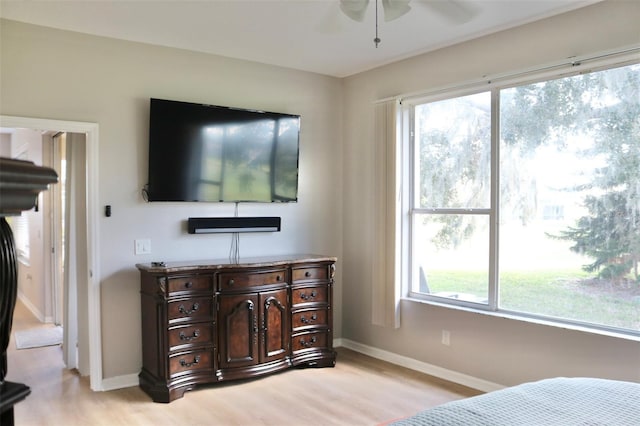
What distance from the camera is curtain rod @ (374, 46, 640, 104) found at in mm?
3205

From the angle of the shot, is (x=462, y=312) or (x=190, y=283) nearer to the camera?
(x=190, y=283)

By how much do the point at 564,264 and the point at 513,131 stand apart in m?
1.05

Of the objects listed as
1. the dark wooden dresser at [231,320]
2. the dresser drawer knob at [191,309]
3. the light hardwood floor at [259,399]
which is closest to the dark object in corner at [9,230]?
the light hardwood floor at [259,399]

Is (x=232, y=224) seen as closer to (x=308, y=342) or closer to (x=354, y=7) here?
(x=308, y=342)

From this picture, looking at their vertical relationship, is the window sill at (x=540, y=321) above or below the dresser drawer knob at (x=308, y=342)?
above

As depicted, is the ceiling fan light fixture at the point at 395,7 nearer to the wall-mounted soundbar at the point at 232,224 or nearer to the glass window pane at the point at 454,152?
the glass window pane at the point at 454,152

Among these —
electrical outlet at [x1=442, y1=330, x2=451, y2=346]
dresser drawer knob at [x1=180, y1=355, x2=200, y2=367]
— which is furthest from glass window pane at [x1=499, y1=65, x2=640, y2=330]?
dresser drawer knob at [x1=180, y1=355, x2=200, y2=367]

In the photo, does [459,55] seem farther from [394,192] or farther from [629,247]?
[629,247]

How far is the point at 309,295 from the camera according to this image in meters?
4.59

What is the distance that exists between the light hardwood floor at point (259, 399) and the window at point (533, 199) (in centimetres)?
82

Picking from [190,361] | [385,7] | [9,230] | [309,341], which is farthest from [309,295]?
[9,230]

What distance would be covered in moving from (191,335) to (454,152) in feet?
8.57

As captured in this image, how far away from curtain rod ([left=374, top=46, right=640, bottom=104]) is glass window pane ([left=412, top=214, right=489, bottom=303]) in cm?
106

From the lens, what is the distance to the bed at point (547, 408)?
1.54m
